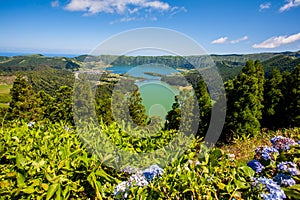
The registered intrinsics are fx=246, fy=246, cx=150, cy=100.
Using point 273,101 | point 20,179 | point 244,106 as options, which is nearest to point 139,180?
point 20,179

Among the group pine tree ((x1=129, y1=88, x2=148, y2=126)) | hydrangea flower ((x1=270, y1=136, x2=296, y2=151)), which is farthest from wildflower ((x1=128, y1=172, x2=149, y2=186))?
pine tree ((x1=129, y1=88, x2=148, y2=126))

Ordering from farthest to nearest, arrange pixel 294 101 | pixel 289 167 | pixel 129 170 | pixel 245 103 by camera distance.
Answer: pixel 294 101 → pixel 245 103 → pixel 129 170 → pixel 289 167

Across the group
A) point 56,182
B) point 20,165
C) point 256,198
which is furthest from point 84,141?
point 256,198

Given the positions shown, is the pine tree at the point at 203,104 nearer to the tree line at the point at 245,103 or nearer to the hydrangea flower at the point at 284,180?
the tree line at the point at 245,103

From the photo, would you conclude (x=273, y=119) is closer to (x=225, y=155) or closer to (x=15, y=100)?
(x=225, y=155)

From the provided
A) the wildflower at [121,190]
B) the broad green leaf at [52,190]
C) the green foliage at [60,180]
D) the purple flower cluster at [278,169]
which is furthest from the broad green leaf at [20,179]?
the purple flower cluster at [278,169]

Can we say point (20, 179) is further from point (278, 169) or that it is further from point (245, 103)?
point (245, 103)
